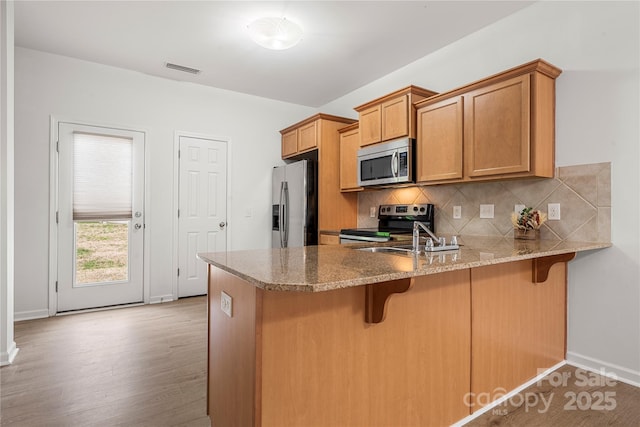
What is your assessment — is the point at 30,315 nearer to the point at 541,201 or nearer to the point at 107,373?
the point at 107,373

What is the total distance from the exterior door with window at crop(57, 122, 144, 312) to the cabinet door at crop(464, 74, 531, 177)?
3546mm

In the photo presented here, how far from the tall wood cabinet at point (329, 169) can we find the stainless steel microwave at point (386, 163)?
56cm

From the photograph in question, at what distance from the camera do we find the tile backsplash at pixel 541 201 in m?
2.23

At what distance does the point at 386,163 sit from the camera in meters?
3.31

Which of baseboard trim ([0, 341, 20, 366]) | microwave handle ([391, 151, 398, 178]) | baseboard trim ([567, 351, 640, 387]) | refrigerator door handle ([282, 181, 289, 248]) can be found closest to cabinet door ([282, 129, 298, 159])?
refrigerator door handle ([282, 181, 289, 248])

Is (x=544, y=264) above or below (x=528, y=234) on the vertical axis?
below

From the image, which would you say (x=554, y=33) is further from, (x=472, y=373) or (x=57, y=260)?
(x=57, y=260)

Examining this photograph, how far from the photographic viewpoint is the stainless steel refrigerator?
13.3 feet

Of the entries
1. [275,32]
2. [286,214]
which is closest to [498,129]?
[275,32]

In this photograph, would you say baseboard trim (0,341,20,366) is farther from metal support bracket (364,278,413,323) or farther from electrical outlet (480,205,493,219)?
electrical outlet (480,205,493,219)

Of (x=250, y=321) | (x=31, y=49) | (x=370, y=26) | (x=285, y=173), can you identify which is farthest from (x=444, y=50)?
(x=31, y=49)

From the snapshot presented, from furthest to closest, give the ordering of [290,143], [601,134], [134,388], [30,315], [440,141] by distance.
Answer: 1. [290,143]
2. [30,315]
3. [440,141]
4. [601,134]
5. [134,388]

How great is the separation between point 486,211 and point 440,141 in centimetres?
71

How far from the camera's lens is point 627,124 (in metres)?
2.11
